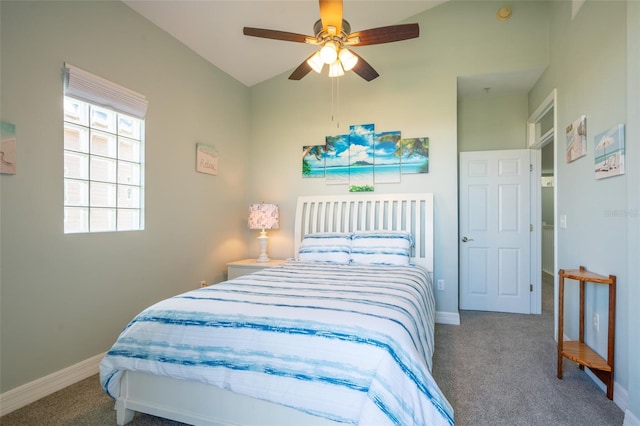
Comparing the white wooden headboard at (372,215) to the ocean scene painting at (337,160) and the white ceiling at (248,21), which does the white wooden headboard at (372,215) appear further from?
the white ceiling at (248,21)

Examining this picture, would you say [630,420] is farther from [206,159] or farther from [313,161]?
[206,159]

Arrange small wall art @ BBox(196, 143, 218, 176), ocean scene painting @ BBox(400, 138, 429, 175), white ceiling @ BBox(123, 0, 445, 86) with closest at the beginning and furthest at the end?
white ceiling @ BBox(123, 0, 445, 86), small wall art @ BBox(196, 143, 218, 176), ocean scene painting @ BBox(400, 138, 429, 175)

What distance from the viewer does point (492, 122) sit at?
4.14 meters

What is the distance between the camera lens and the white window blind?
2160 millimetres

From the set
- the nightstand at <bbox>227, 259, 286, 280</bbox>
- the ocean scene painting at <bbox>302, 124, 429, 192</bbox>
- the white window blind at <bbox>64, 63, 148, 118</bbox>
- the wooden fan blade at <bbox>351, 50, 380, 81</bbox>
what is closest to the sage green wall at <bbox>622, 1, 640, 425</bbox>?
the wooden fan blade at <bbox>351, 50, 380, 81</bbox>

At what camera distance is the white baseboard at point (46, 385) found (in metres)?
1.87

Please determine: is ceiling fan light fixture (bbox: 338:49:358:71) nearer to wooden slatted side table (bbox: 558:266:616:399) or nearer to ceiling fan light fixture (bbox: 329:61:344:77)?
ceiling fan light fixture (bbox: 329:61:344:77)

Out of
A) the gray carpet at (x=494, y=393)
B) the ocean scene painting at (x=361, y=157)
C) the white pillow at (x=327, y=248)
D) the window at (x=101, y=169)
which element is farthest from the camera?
the ocean scene painting at (x=361, y=157)

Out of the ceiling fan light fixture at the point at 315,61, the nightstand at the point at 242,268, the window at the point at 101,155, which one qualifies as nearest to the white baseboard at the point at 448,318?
the nightstand at the point at 242,268

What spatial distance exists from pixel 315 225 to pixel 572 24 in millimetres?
3005

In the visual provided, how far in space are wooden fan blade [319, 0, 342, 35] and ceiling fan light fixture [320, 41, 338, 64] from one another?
3.4 inches

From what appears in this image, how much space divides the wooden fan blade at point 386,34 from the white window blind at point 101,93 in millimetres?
1768

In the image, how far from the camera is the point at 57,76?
2.12 metres

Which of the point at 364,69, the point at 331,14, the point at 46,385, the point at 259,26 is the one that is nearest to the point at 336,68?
the point at 364,69
